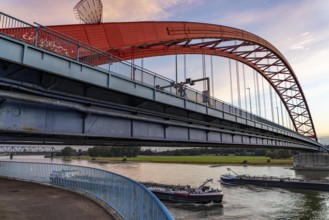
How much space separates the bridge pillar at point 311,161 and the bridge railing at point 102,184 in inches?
2799

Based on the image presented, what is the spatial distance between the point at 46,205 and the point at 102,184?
240cm

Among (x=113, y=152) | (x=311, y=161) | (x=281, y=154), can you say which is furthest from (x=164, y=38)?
(x=113, y=152)

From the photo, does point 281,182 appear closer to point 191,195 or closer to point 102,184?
point 191,195

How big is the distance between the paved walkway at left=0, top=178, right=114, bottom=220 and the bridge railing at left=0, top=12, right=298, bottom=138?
560 centimetres

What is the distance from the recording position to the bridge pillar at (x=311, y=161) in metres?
69.1

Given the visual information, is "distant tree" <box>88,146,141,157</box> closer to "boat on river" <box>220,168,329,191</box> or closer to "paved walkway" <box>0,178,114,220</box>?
"boat on river" <box>220,168,329,191</box>

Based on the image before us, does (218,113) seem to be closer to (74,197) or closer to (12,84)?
(74,197)

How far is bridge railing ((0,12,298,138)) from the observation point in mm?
9650

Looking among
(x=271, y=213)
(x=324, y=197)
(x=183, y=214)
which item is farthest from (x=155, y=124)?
(x=324, y=197)

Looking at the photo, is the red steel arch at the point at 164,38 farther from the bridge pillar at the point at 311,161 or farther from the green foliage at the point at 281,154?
the green foliage at the point at 281,154

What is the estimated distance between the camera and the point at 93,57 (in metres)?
13.0

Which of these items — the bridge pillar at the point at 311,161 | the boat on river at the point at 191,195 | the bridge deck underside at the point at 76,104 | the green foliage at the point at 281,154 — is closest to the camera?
the bridge deck underside at the point at 76,104

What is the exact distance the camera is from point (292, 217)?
24.4m

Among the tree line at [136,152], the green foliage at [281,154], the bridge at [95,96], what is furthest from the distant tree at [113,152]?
the bridge at [95,96]
